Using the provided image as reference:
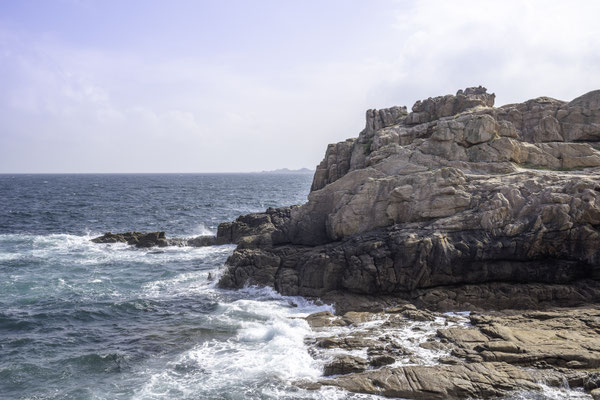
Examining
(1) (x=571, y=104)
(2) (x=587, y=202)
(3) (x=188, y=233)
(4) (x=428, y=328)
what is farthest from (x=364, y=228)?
(3) (x=188, y=233)

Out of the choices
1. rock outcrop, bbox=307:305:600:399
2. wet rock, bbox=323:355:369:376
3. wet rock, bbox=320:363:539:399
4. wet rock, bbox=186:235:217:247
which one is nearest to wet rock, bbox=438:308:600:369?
rock outcrop, bbox=307:305:600:399

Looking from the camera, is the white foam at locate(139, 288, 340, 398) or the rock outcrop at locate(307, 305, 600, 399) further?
the white foam at locate(139, 288, 340, 398)

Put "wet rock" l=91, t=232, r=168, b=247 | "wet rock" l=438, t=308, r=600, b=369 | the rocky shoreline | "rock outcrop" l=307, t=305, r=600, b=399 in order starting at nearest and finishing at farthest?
1. "rock outcrop" l=307, t=305, r=600, b=399
2. "wet rock" l=438, t=308, r=600, b=369
3. the rocky shoreline
4. "wet rock" l=91, t=232, r=168, b=247

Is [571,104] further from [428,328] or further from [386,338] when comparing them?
[386,338]

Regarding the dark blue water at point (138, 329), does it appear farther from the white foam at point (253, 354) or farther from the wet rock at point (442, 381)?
the wet rock at point (442, 381)

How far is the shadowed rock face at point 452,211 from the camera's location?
23594 millimetres

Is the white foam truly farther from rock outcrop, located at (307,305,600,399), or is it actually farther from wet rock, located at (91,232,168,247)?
wet rock, located at (91,232,168,247)

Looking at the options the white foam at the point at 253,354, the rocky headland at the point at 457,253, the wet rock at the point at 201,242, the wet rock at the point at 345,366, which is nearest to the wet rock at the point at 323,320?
the rocky headland at the point at 457,253

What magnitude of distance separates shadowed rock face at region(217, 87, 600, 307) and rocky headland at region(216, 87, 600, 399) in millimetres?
75

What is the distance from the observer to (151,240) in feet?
147

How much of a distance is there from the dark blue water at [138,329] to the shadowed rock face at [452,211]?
323cm

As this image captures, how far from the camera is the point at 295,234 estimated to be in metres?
31.7

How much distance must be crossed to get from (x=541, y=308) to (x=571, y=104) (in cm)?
1756

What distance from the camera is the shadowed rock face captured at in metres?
23.6
